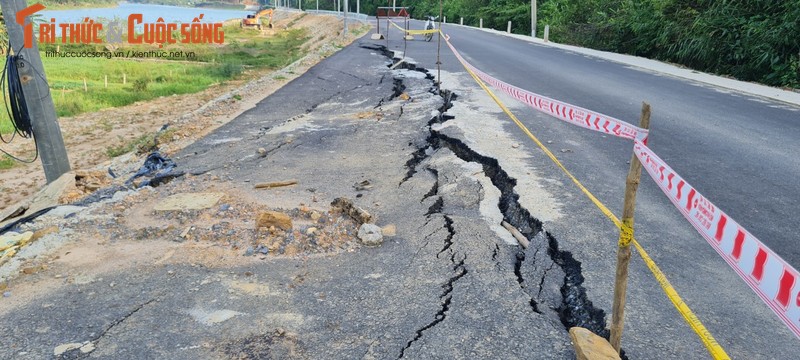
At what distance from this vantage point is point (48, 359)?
2.89m

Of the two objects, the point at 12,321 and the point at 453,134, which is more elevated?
the point at 453,134

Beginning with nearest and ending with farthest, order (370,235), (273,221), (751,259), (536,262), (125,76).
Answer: (751,259)
(536,262)
(370,235)
(273,221)
(125,76)

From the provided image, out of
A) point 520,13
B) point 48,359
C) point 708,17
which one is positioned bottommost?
point 48,359

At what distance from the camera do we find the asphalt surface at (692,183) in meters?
3.05

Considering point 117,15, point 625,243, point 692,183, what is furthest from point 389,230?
point 117,15

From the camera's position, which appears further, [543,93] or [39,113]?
[543,93]

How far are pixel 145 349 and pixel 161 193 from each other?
10.2 feet

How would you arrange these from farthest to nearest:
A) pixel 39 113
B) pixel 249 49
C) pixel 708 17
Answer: pixel 249 49 < pixel 708 17 < pixel 39 113

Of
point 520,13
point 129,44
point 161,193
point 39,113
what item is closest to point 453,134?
point 161,193

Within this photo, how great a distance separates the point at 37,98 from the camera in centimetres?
678

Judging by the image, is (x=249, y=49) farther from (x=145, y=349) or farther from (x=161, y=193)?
(x=145, y=349)

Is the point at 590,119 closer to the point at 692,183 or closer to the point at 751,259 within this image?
the point at 751,259

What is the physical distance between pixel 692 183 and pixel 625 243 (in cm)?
345

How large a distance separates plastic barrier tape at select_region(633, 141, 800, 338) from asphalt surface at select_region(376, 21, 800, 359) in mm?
938
